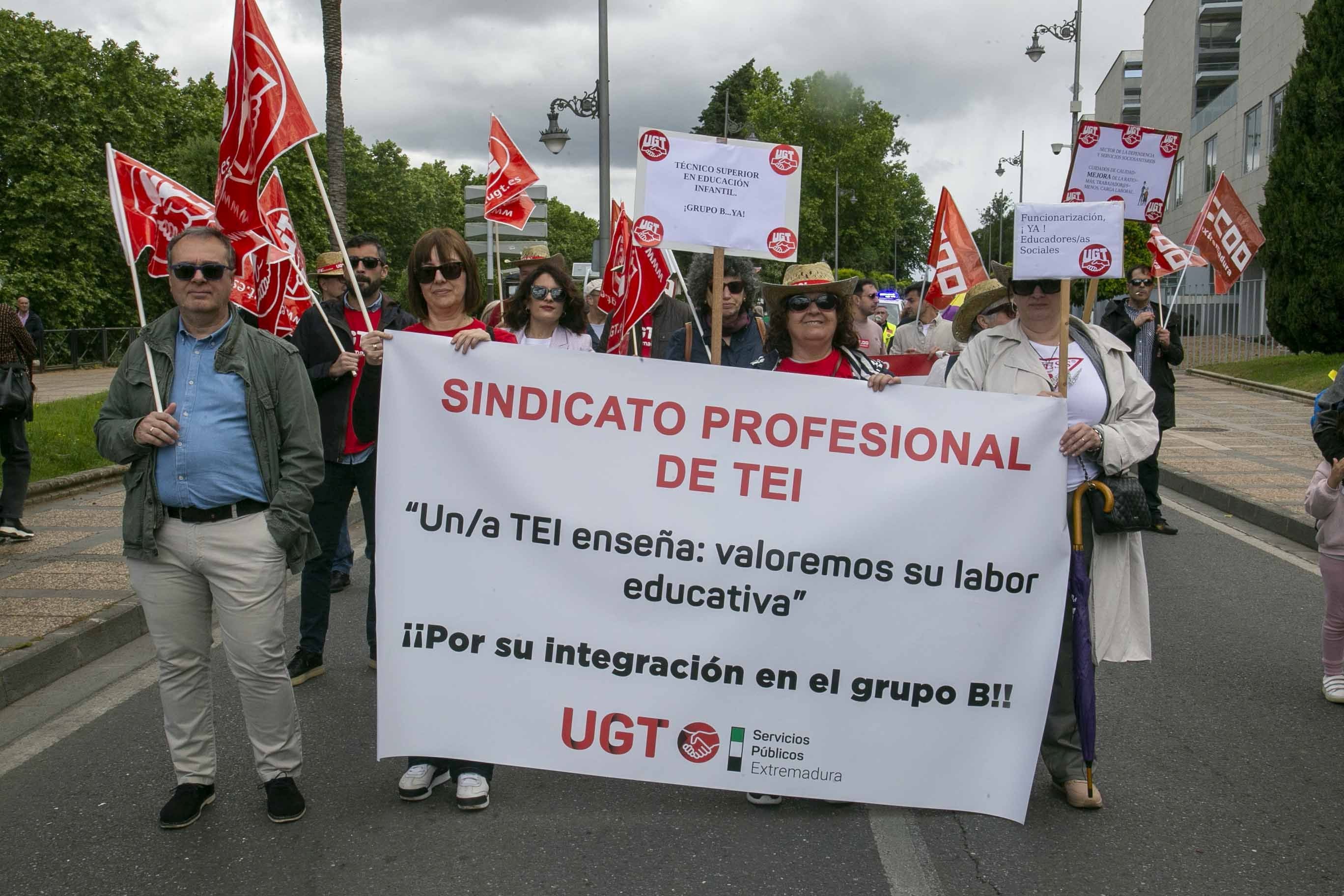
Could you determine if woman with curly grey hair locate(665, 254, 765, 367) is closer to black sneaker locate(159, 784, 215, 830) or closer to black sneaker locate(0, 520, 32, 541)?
black sneaker locate(159, 784, 215, 830)

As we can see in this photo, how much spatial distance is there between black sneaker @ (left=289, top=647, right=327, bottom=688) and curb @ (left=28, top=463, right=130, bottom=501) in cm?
636

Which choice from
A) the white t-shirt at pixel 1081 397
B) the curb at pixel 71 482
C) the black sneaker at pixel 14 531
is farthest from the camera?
the curb at pixel 71 482

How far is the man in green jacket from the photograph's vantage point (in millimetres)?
3854

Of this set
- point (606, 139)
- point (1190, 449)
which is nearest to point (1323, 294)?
point (1190, 449)

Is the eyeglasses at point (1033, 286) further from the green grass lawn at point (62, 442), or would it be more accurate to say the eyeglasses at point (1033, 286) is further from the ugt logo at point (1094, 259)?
the green grass lawn at point (62, 442)

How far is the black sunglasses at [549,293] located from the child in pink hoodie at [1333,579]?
344 cm

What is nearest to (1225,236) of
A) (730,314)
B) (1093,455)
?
(730,314)

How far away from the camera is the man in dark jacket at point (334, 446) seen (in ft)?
18.1

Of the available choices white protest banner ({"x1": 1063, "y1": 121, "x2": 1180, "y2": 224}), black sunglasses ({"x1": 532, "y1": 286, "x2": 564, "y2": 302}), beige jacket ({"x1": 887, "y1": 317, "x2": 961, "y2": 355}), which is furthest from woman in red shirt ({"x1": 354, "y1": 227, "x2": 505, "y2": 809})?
beige jacket ({"x1": 887, "y1": 317, "x2": 961, "y2": 355})

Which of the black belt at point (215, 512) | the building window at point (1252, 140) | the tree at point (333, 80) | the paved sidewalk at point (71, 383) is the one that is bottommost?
the paved sidewalk at point (71, 383)

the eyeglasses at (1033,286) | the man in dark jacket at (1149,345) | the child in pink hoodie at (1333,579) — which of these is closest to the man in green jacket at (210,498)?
the eyeglasses at (1033,286)

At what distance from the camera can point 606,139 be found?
19594 millimetres

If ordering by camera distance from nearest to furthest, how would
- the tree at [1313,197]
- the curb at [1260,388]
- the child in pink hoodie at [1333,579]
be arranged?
the child in pink hoodie at [1333,579], the curb at [1260,388], the tree at [1313,197]

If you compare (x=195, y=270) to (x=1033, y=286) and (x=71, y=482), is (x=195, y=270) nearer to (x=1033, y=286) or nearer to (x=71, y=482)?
(x=1033, y=286)
